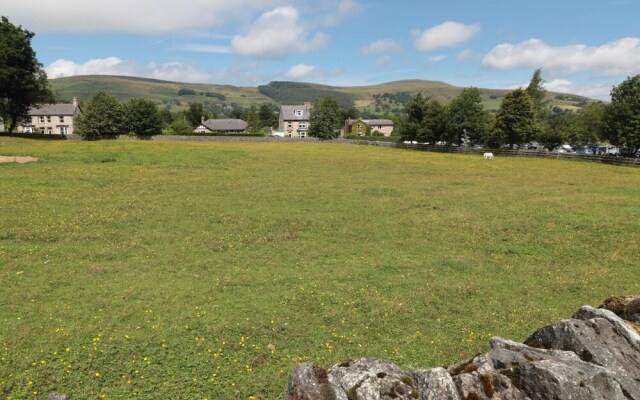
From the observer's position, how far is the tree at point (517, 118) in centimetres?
8094

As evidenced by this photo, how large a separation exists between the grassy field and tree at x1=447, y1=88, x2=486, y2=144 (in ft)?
200

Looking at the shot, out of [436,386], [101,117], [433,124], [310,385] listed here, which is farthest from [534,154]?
[101,117]

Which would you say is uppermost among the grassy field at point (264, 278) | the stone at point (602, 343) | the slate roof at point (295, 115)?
the slate roof at point (295, 115)

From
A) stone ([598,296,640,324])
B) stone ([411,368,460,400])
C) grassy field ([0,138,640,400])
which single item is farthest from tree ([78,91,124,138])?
stone ([598,296,640,324])

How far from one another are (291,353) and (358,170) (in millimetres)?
40618

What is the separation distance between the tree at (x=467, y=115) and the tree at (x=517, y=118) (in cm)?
621


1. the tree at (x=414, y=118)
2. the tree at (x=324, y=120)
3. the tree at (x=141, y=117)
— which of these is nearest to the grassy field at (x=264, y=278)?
the tree at (x=414, y=118)

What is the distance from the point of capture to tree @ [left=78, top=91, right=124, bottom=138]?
96.4 meters

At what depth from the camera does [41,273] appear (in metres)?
14.2

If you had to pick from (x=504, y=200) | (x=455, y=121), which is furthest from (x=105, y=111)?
(x=504, y=200)

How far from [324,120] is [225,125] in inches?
2845

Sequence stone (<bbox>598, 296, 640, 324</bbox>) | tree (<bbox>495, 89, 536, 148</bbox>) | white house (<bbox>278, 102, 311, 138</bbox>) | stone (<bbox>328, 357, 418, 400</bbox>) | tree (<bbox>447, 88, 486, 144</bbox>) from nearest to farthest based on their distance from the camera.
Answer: stone (<bbox>328, 357, 418, 400</bbox>)
stone (<bbox>598, 296, 640, 324</bbox>)
tree (<bbox>495, 89, 536, 148</bbox>)
tree (<bbox>447, 88, 486, 144</bbox>)
white house (<bbox>278, 102, 311, 138</bbox>)

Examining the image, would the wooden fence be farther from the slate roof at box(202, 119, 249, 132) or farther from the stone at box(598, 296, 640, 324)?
the slate roof at box(202, 119, 249, 132)

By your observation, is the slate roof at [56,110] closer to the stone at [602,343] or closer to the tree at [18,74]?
the tree at [18,74]
